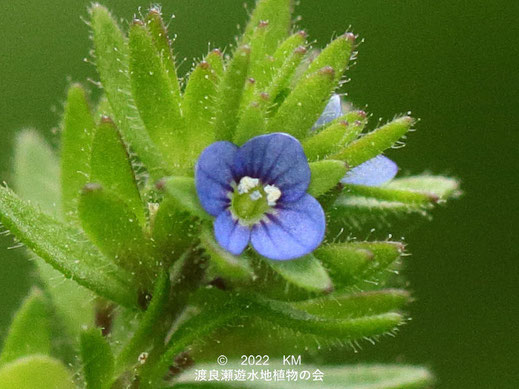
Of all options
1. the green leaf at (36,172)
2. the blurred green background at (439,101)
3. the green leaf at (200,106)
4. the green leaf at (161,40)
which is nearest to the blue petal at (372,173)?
the green leaf at (200,106)

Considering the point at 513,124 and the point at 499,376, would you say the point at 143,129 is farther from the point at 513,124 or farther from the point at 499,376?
the point at 513,124

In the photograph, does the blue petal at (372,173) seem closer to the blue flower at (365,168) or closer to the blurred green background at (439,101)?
the blue flower at (365,168)

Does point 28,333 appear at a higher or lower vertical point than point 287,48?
lower

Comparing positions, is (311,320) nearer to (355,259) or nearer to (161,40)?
(355,259)

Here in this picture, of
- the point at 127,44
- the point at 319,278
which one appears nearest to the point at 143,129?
the point at 127,44

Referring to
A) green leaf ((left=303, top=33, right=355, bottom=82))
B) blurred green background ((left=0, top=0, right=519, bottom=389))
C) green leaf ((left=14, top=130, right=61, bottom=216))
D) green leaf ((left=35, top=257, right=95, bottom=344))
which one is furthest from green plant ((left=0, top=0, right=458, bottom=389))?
blurred green background ((left=0, top=0, right=519, bottom=389))

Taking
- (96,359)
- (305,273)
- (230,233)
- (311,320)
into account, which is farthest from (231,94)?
(96,359)

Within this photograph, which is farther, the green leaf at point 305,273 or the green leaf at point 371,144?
the green leaf at point 371,144
